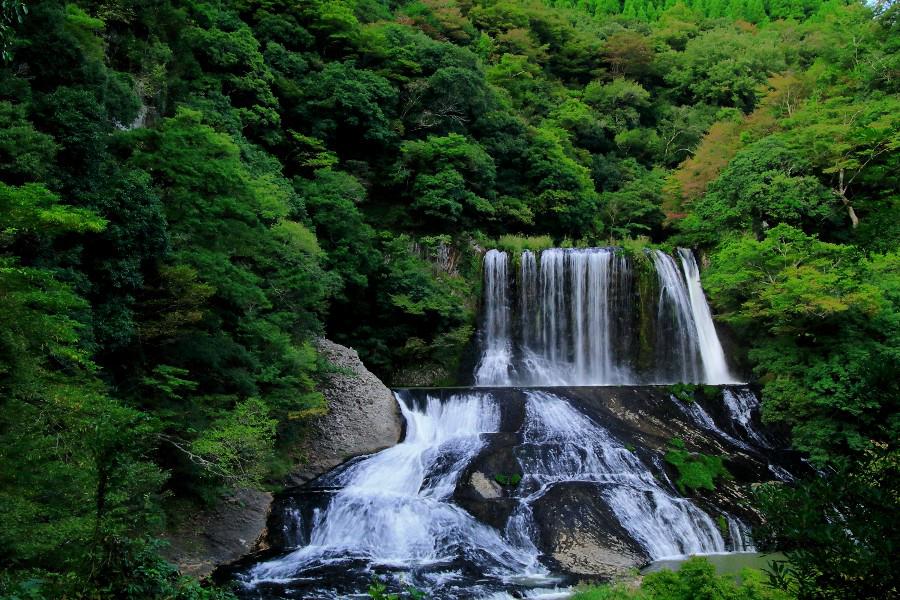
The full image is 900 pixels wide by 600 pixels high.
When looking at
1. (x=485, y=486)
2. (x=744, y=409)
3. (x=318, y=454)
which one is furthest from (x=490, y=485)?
(x=744, y=409)

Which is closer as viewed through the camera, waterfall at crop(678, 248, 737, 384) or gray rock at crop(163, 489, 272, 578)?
gray rock at crop(163, 489, 272, 578)

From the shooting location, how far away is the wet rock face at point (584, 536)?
10047 millimetres

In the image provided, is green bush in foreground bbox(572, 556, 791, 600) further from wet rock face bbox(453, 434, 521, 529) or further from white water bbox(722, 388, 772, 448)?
white water bbox(722, 388, 772, 448)

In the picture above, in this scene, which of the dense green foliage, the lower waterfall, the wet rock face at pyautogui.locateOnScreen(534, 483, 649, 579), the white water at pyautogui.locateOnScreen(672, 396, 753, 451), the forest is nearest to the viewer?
the forest

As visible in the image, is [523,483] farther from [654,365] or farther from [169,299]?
[654,365]

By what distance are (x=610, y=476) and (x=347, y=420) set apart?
21.3 feet

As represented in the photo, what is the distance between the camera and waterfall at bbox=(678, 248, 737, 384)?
21.1 metres

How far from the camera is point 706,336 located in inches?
846

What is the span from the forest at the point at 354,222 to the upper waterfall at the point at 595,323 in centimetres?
132

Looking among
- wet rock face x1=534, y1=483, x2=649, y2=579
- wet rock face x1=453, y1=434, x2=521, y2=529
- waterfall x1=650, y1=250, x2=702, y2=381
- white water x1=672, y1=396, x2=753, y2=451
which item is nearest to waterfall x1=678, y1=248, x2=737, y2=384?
waterfall x1=650, y1=250, x2=702, y2=381

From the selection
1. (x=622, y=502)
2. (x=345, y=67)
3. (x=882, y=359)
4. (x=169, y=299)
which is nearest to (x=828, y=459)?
(x=622, y=502)

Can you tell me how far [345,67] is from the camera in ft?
73.8

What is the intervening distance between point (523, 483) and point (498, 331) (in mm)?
10117

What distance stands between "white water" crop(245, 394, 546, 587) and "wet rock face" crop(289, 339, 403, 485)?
0.59m
